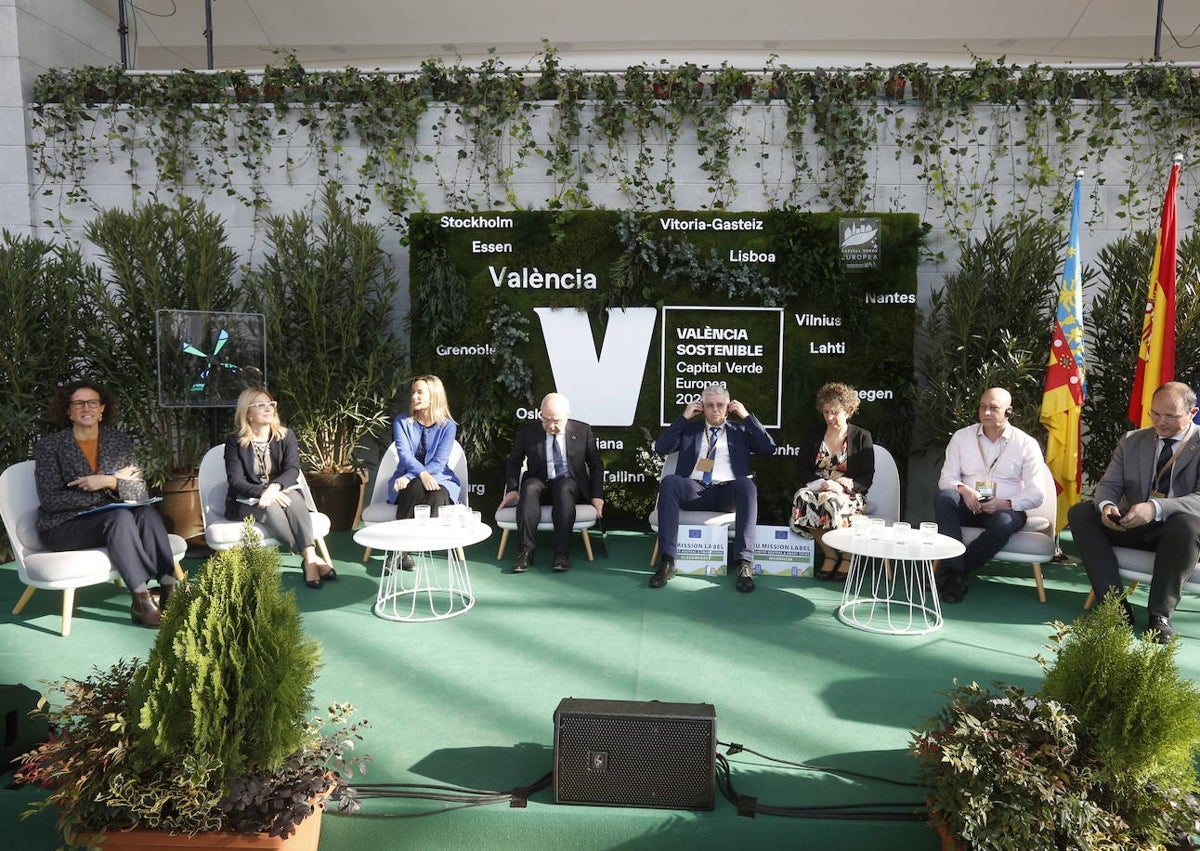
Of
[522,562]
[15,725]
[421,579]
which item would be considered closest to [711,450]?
[522,562]

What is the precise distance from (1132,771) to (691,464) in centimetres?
332

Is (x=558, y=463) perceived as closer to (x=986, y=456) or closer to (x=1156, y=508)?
(x=986, y=456)

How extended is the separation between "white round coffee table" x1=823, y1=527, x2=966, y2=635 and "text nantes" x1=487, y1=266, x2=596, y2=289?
2622 millimetres

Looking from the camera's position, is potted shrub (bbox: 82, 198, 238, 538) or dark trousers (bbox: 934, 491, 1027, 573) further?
potted shrub (bbox: 82, 198, 238, 538)

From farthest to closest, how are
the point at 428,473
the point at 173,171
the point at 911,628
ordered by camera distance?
1. the point at 173,171
2. the point at 428,473
3. the point at 911,628

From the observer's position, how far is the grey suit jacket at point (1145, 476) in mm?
4105

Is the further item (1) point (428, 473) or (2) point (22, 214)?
(2) point (22, 214)

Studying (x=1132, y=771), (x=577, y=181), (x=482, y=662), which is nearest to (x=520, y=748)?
(x=482, y=662)

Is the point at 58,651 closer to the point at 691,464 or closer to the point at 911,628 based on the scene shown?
the point at 691,464

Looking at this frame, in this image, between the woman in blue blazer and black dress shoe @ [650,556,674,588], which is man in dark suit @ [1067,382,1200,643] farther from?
the woman in blue blazer

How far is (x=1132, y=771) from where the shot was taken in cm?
203

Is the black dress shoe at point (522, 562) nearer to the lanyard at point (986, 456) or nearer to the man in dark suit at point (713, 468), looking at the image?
the man in dark suit at point (713, 468)

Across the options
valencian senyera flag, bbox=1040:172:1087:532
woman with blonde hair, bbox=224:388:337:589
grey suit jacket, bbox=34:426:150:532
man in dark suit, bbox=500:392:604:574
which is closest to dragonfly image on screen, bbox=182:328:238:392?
woman with blonde hair, bbox=224:388:337:589

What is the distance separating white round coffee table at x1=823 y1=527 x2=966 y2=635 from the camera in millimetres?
4031
